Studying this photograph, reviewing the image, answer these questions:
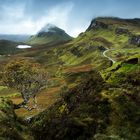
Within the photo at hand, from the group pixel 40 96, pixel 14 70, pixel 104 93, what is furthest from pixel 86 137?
pixel 40 96

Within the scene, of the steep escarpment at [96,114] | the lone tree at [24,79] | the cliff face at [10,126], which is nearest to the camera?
the steep escarpment at [96,114]

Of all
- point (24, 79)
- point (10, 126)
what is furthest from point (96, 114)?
point (24, 79)

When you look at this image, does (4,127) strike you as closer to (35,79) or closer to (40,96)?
(35,79)

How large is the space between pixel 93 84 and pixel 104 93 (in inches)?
112

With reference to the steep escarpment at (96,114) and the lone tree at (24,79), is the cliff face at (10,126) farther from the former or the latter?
the lone tree at (24,79)

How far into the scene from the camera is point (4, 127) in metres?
29.4

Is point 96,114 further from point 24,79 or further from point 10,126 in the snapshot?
point 24,79

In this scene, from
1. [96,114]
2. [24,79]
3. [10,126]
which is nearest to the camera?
[96,114]

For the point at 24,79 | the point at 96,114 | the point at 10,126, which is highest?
the point at 24,79

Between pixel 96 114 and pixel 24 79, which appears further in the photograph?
pixel 24 79

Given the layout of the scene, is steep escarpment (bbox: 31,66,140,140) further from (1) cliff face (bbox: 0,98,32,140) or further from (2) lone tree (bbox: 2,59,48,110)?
(2) lone tree (bbox: 2,59,48,110)

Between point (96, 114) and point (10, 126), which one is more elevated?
point (96, 114)

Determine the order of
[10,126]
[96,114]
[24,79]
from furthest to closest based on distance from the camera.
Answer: [24,79]
[10,126]
[96,114]

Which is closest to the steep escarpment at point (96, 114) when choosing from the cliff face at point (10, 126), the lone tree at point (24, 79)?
the cliff face at point (10, 126)
